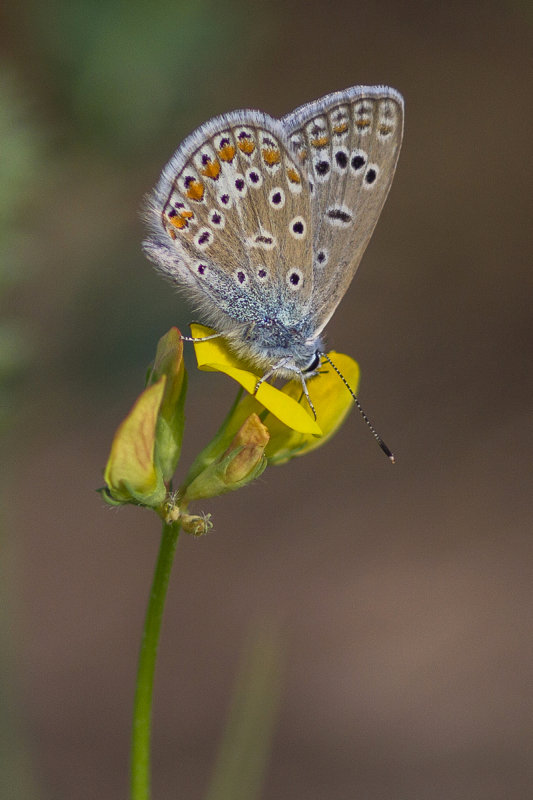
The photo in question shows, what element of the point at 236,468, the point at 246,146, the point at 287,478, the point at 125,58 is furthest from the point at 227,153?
the point at 287,478

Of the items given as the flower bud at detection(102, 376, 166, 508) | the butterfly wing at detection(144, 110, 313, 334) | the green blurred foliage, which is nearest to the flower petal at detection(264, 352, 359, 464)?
the butterfly wing at detection(144, 110, 313, 334)

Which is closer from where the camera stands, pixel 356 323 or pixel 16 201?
pixel 16 201

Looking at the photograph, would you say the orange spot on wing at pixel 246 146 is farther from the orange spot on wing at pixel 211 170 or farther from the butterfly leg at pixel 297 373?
the butterfly leg at pixel 297 373

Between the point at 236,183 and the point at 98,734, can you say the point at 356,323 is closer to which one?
the point at 98,734

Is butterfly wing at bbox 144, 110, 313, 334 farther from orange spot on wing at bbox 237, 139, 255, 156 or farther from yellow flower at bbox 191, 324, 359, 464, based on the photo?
yellow flower at bbox 191, 324, 359, 464

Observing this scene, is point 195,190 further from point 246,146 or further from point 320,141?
point 320,141

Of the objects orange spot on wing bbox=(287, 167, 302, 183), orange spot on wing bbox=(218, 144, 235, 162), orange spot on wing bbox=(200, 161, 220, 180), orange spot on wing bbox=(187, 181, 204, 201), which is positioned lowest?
orange spot on wing bbox=(187, 181, 204, 201)

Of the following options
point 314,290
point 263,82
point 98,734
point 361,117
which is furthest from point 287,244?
point 263,82
